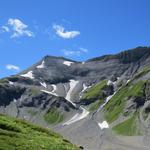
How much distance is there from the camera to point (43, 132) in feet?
100.0

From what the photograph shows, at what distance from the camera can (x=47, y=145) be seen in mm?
24312

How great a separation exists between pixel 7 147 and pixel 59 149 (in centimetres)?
343

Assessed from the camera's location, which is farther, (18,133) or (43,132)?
(43,132)

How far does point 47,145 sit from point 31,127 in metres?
6.05

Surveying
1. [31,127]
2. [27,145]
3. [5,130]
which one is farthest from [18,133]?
[31,127]

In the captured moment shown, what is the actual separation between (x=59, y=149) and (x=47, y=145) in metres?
0.71

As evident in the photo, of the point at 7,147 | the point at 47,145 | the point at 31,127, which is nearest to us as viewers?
the point at 7,147

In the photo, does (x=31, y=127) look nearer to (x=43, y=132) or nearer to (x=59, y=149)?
(x=43, y=132)

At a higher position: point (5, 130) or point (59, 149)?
point (5, 130)

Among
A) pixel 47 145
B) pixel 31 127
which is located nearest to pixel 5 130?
pixel 47 145

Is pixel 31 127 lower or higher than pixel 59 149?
higher

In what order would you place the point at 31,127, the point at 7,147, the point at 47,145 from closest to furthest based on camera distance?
the point at 7,147
the point at 47,145
the point at 31,127

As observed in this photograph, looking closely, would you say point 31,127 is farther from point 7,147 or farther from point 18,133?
point 7,147

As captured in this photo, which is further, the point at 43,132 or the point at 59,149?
the point at 43,132
